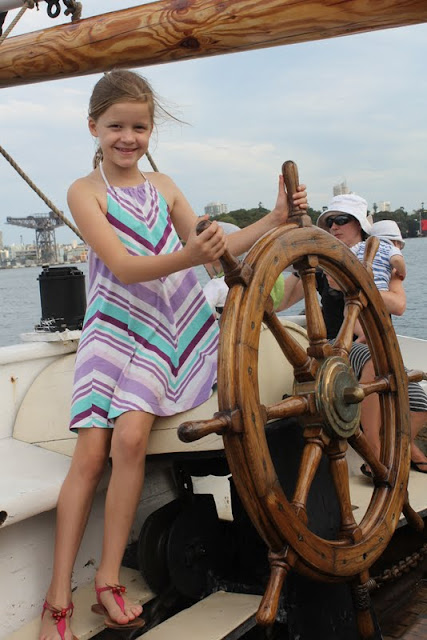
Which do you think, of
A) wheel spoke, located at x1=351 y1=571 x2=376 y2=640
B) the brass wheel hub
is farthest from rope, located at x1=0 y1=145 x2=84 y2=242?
wheel spoke, located at x1=351 y1=571 x2=376 y2=640

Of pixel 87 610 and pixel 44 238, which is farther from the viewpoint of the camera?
pixel 44 238

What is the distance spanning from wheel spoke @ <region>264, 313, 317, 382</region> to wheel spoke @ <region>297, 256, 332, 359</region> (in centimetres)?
5

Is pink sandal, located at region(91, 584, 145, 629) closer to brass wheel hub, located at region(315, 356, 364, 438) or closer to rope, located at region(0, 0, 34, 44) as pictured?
brass wheel hub, located at region(315, 356, 364, 438)

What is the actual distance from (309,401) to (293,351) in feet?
0.44

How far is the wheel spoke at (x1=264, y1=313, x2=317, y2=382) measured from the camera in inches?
84.4

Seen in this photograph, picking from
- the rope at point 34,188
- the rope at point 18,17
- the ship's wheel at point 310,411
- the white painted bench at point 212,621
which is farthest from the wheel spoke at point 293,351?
the rope at point 18,17

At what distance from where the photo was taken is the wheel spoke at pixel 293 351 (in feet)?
7.04

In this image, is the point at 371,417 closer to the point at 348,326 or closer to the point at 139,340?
the point at 348,326

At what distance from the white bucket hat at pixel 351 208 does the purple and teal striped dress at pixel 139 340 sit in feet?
4.96

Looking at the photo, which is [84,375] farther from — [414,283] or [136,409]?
[414,283]

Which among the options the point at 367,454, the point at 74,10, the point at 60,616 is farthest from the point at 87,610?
the point at 74,10

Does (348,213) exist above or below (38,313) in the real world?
above

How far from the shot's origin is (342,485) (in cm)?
224

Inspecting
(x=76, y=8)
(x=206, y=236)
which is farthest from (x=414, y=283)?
(x=206, y=236)
